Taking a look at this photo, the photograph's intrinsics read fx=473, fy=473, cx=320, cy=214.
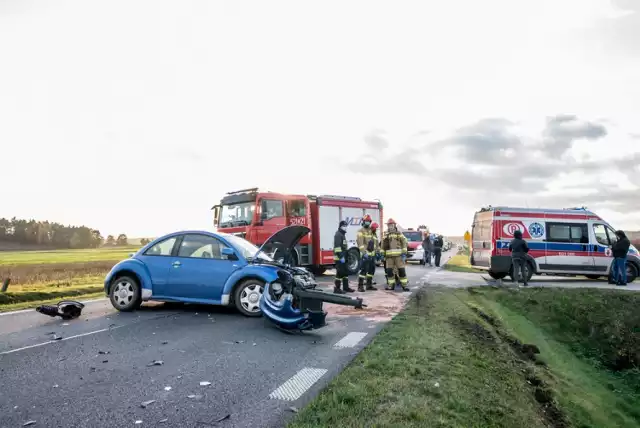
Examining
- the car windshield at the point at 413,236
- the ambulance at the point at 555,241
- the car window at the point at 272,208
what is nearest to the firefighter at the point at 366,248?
the car window at the point at 272,208

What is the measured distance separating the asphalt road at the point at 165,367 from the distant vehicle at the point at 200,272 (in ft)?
1.21

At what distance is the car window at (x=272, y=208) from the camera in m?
15.9

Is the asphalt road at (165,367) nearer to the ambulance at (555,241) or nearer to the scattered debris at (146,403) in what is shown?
the scattered debris at (146,403)

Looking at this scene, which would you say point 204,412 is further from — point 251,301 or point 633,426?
point 633,426

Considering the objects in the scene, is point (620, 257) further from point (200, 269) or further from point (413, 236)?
point (200, 269)

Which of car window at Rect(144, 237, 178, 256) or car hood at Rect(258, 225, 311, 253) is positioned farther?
car window at Rect(144, 237, 178, 256)

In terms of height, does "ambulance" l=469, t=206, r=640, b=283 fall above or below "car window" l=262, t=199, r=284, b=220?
below

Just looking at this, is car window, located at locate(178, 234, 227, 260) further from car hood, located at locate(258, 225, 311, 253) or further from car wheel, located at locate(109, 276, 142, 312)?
car wheel, located at locate(109, 276, 142, 312)

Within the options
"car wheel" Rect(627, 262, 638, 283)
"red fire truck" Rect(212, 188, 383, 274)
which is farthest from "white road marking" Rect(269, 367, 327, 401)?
"car wheel" Rect(627, 262, 638, 283)

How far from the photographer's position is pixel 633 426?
8.11m

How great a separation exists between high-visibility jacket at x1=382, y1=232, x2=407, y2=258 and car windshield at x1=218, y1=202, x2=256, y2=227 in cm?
477

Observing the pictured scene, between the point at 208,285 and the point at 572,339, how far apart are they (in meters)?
9.02

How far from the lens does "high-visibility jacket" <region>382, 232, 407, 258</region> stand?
13.1m

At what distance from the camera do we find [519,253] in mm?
15641
